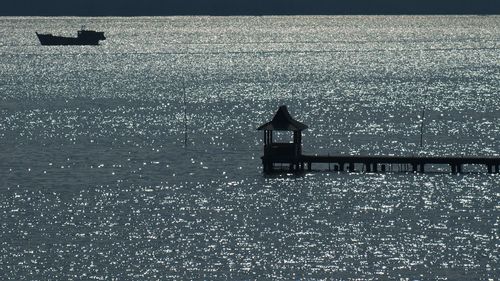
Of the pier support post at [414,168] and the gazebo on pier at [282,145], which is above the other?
the gazebo on pier at [282,145]

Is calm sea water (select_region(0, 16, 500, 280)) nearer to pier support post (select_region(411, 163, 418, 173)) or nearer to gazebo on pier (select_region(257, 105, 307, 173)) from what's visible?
gazebo on pier (select_region(257, 105, 307, 173))

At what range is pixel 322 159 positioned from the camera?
83938mm

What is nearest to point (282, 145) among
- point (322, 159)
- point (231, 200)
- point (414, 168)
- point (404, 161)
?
point (322, 159)

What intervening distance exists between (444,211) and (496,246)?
948cm

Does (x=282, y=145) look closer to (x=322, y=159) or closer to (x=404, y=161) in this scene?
(x=322, y=159)

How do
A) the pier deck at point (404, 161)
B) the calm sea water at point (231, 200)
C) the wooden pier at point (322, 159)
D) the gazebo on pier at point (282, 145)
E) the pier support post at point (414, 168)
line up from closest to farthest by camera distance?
the calm sea water at point (231, 200) < the pier deck at point (404, 161) < the wooden pier at point (322, 159) < the gazebo on pier at point (282, 145) < the pier support post at point (414, 168)

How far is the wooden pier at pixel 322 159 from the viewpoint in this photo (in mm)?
82812

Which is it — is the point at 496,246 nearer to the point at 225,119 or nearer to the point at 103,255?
the point at 103,255

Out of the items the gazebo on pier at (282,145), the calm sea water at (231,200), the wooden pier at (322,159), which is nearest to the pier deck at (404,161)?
the wooden pier at (322,159)

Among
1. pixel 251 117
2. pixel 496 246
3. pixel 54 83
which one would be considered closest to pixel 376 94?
pixel 251 117

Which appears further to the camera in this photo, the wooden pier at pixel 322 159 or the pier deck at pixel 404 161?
the wooden pier at pixel 322 159

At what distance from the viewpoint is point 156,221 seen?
7081 centimetres

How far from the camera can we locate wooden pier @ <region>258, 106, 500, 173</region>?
82.8m

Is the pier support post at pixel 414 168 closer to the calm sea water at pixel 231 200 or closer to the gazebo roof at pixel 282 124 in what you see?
the calm sea water at pixel 231 200
